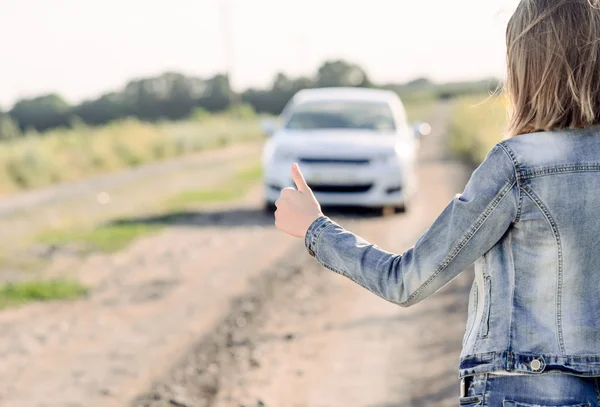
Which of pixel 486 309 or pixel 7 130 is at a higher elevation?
pixel 486 309

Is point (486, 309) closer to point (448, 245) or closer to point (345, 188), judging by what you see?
point (448, 245)

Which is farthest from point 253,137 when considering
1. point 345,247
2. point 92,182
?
point 345,247

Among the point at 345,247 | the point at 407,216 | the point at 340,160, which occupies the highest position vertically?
the point at 345,247

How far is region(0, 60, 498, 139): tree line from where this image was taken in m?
58.5

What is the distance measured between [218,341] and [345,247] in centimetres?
353

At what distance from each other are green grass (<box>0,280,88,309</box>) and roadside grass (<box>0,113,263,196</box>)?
10.9 meters

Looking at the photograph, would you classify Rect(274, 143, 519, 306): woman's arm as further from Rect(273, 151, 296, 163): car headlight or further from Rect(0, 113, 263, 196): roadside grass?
Rect(0, 113, 263, 196): roadside grass

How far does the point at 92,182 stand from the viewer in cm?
1844

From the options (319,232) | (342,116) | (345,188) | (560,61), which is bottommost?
(345,188)

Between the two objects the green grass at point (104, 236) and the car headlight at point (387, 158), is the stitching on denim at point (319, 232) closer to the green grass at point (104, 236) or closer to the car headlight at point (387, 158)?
the green grass at point (104, 236)

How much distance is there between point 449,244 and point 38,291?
5683 millimetres

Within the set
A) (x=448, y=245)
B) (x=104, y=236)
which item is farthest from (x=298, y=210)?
(x=104, y=236)

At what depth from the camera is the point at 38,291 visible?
6586 millimetres

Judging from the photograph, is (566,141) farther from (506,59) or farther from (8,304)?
(8,304)
